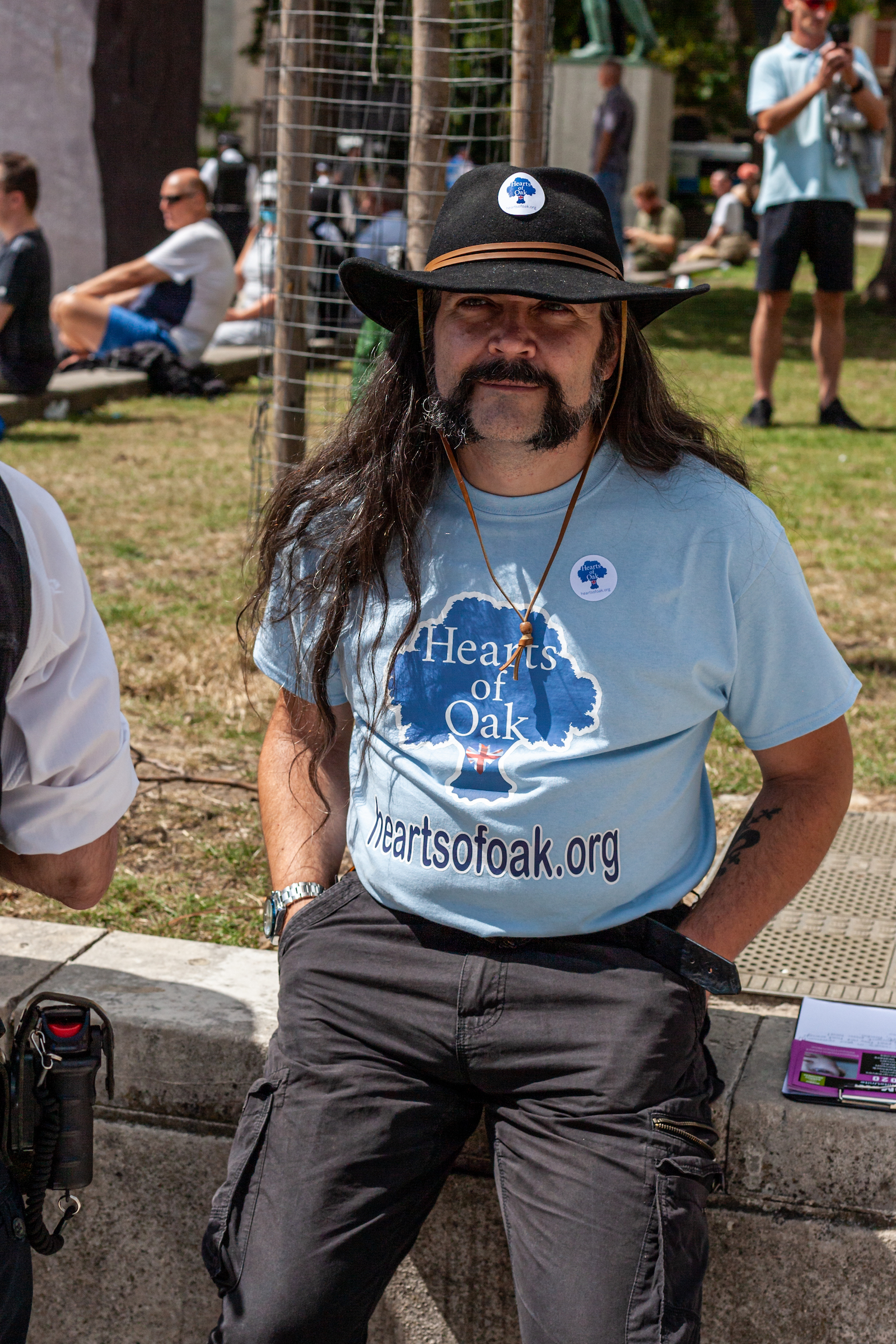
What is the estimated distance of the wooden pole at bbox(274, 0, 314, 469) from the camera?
4301mm

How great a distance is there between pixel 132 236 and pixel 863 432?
7.01m

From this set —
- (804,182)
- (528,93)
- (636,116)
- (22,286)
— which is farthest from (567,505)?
(636,116)

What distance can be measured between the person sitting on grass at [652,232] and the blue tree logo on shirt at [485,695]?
60.7 ft

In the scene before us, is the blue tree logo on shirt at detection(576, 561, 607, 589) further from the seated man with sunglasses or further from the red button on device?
the seated man with sunglasses

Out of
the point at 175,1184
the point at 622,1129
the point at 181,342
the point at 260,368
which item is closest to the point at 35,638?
the point at 622,1129

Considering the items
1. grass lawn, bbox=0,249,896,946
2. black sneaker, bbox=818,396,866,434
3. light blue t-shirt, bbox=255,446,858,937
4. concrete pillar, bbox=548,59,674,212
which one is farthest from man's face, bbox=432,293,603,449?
concrete pillar, bbox=548,59,674,212

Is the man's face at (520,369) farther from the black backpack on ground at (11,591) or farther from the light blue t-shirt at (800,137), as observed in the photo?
the light blue t-shirt at (800,137)

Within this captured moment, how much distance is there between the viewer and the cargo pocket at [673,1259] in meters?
1.80

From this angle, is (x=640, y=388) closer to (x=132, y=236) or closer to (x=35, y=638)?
(x=35, y=638)

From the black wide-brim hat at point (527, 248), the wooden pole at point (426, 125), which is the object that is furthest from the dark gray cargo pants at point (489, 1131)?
the wooden pole at point (426, 125)

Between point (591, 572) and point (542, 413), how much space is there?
250mm

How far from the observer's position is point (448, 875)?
2094 mm

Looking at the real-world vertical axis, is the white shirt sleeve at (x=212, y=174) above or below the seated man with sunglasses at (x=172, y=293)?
above

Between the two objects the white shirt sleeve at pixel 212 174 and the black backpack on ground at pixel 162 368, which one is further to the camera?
the white shirt sleeve at pixel 212 174
